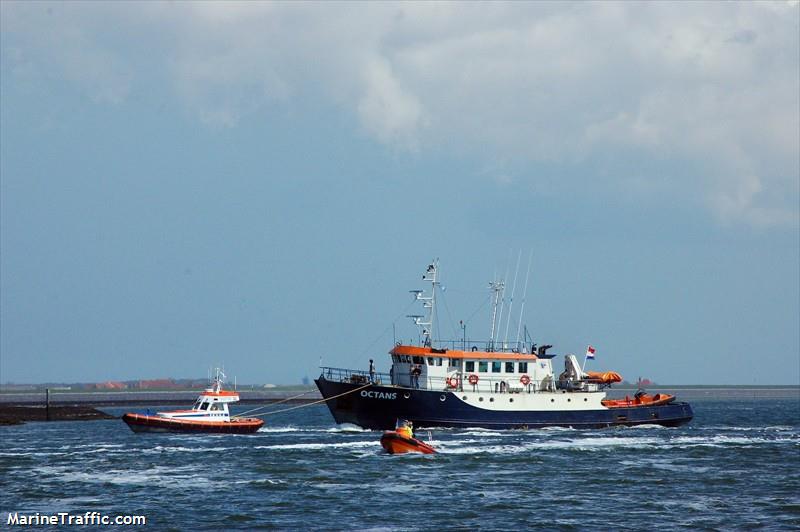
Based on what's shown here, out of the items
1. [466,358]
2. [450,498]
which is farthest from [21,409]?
[450,498]

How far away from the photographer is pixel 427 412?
6091 cm

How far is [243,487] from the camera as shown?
39438 mm

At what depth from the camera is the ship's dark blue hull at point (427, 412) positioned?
60812 millimetres

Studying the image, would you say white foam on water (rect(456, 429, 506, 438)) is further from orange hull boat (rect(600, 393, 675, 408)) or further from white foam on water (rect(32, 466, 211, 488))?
white foam on water (rect(32, 466, 211, 488))

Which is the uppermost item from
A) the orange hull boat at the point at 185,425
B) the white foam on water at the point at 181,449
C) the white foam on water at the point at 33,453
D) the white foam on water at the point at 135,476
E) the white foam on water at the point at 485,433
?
the orange hull boat at the point at 185,425

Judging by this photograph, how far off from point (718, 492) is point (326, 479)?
14.4 m

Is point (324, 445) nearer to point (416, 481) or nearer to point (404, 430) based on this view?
point (404, 430)

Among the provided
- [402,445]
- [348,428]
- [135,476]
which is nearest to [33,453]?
[135,476]

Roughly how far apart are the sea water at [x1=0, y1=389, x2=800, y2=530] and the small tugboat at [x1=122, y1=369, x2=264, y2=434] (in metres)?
0.86

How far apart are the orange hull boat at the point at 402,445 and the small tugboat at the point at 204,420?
1376 cm

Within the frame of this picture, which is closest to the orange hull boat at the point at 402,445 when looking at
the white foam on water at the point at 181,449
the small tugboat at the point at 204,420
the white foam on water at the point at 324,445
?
the white foam on water at the point at 324,445

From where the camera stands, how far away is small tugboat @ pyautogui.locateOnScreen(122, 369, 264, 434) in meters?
60.6

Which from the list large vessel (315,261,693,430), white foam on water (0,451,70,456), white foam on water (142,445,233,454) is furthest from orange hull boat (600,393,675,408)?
white foam on water (0,451,70,456)

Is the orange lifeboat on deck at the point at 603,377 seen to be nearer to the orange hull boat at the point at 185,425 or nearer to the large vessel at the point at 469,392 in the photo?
the large vessel at the point at 469,392
